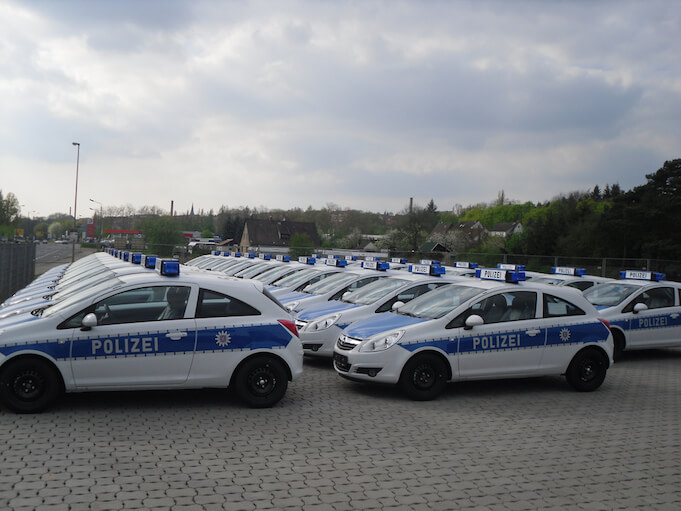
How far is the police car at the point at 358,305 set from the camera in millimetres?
10734

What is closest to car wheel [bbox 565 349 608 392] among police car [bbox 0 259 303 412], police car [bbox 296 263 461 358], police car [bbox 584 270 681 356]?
police car [bbox 296 263 461 358]

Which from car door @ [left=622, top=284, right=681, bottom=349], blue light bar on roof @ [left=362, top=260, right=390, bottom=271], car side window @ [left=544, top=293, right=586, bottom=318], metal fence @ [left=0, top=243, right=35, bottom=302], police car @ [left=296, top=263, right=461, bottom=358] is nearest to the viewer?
car side window @ [left=544, top=293, right=586, bottom=318]

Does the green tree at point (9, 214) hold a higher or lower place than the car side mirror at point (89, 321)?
higher

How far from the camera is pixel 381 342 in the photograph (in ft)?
27.8

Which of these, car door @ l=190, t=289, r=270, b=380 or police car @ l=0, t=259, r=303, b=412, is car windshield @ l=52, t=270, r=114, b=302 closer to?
police car @ l=0, t=259, r=303, b=412

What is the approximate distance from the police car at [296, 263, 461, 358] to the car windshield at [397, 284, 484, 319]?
497 mm

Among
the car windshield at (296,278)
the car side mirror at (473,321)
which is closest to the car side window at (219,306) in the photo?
the car side mirror at (473,321)

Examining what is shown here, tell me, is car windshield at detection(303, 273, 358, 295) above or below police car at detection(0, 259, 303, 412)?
above

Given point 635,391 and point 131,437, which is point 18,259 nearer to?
point 131,437

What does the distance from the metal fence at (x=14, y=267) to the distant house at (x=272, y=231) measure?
68442 millimetres

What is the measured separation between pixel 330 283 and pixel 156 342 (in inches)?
269

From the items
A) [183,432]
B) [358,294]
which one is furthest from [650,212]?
[183,432]

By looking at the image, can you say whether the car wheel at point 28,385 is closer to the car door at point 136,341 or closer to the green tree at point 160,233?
the car door at point 136,341

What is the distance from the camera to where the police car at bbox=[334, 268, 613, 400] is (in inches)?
331
